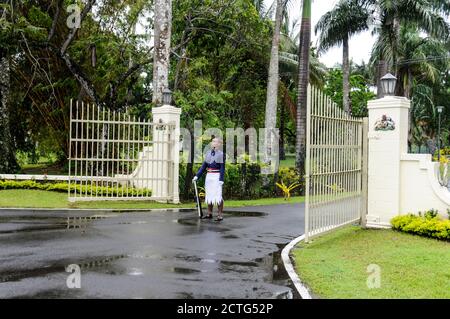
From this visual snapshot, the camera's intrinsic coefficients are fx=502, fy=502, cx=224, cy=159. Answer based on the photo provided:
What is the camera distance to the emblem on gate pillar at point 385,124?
35.1 ft

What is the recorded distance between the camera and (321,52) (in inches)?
1156

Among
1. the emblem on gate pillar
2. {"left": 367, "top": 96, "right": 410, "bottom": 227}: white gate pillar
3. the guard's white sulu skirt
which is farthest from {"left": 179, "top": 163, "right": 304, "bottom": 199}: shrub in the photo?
the emblem on gate pillar

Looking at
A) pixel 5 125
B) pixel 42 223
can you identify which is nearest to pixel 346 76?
pixel 5 125

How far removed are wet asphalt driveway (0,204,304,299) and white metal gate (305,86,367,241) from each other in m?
0.88

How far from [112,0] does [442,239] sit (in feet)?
58.1

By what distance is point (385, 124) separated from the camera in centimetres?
1076

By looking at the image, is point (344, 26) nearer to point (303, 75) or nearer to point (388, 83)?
point (303, 75)

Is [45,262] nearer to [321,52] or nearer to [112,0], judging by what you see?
[112,0]

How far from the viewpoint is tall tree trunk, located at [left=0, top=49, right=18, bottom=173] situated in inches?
782

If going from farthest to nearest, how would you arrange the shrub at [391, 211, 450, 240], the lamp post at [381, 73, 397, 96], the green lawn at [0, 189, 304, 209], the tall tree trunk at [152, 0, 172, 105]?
the tall tree trunk at [152, 0, 172, 105] < the green lawn at [0, 189, 304, 209] < the lamp post at [381, 73, 397, 96] < the shrub at [391, 211, 450, 240]

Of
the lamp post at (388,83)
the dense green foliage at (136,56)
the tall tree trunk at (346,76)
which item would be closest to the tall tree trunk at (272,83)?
the dense green foliage at (136,56)

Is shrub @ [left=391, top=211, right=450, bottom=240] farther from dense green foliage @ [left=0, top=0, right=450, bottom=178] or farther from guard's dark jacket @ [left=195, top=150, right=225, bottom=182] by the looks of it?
dense green foliage @ [left=0, top=0, right=450, bottom=178]

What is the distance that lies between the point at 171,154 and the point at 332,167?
19.6ft
